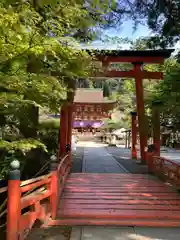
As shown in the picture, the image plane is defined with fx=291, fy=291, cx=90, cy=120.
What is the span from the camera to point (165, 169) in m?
8.80

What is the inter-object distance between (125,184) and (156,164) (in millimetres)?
2449

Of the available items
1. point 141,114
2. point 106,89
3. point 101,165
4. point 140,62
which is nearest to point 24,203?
point 101,165

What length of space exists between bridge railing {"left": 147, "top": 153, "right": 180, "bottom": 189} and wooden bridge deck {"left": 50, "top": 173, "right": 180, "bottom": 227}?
0.96ft

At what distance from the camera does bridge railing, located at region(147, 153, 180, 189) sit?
25.1ft

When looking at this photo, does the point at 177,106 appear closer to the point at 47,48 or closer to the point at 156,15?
the point at 156,15

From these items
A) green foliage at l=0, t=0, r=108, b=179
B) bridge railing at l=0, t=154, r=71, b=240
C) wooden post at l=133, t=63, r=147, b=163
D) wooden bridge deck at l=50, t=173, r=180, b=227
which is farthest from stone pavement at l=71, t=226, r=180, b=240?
wooden post at l=133, t=63, r=147, b=163

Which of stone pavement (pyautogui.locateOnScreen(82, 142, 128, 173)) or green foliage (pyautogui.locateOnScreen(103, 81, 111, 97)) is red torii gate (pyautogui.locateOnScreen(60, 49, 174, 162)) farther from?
green foliage (pyautogui.locateOnScreen(103, 81, 111, 97))

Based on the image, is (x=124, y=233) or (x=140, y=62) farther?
(x=140, y=62)

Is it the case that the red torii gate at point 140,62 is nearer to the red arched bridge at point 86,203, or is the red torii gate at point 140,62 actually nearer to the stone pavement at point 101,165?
the stone pavement at point 101,165

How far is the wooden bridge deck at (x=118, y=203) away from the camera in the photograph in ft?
16.3

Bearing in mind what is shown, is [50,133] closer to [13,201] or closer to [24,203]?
[24,203]

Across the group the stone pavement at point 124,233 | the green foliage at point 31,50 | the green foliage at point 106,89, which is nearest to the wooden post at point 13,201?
the green foliage at point 31,50

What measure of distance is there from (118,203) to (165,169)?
3.34 m

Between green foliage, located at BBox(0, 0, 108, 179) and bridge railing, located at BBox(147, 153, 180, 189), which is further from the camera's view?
bridge railing, located at BBox(147, 153, 180, 189)
